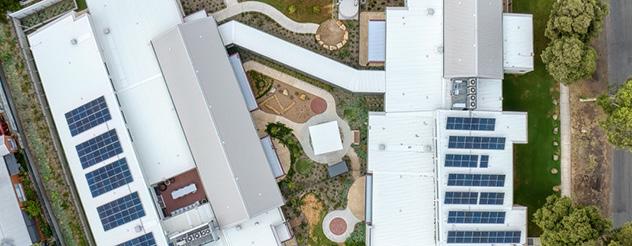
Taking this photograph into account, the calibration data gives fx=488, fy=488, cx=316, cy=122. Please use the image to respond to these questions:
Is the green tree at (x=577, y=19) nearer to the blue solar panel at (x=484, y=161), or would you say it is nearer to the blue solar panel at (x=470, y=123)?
the blue solar panel at (x=470, y=123)

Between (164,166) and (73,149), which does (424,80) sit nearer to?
(164,166)

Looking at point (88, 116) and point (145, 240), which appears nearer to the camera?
point (145, 240)

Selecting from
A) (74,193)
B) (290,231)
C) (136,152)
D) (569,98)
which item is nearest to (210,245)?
(290,231)

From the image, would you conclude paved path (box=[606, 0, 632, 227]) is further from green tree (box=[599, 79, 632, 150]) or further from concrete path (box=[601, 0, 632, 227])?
green tree (box=[599, 79, 632, 150])

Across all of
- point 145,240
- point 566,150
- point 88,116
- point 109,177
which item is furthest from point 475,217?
point 88,116

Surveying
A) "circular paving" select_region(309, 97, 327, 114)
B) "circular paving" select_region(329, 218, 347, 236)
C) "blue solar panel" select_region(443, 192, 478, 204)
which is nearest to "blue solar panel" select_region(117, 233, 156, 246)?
"circular paving" select_region(329, 218, 347, 236)

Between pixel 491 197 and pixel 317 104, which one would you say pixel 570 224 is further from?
pixel 317 104

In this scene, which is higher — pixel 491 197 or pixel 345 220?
pixel 491 197
